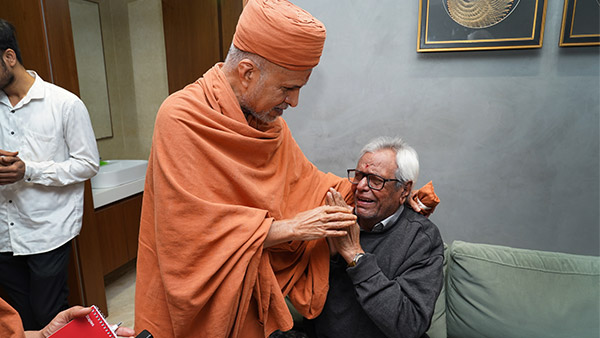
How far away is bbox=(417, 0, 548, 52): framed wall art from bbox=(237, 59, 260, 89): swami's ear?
1.18 metres

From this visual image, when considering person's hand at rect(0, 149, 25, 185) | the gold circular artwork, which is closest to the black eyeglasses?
the gold circular artwork

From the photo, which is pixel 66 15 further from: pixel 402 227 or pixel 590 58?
pixel 590 58

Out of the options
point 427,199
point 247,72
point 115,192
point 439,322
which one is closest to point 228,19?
point 115,192

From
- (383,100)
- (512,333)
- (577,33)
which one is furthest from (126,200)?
(577,33)

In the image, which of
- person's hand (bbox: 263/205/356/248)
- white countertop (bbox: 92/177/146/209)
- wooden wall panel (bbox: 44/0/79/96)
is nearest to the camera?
person's hand (bbox: 263/205/356/248)

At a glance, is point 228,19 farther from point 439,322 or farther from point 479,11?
point 439,322

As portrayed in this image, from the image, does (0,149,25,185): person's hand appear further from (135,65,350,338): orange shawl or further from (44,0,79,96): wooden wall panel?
(135,65,350,338): orange shawl

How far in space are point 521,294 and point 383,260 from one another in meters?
0.67

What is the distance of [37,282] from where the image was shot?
75.6 inches

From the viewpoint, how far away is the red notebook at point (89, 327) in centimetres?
94

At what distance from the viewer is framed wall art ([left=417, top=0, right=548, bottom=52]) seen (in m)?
1.77

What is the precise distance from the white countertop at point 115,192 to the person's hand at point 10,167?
763 millimetres

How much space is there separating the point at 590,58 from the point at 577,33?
15 cm

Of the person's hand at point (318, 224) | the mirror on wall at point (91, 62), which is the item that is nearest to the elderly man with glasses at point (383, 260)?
the person's hand at point (318, 224)
